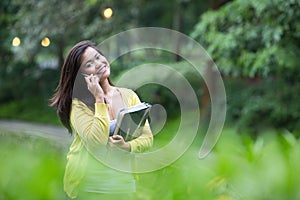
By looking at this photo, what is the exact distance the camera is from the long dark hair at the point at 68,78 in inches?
69.2

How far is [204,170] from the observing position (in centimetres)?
162

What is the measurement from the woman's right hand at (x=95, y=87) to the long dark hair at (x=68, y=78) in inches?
3.2

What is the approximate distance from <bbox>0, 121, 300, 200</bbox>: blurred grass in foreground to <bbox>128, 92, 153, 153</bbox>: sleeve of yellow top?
0.09m

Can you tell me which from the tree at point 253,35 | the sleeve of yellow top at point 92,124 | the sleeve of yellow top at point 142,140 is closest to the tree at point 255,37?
the tree at point 253,35

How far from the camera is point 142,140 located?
1.74 meters

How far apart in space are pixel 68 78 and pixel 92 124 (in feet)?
0.65

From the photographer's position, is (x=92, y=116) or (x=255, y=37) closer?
(x=92, y=116)

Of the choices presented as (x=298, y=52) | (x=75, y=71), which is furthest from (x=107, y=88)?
(x=298, y=52)

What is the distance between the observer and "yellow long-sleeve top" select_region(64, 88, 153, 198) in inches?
65.1

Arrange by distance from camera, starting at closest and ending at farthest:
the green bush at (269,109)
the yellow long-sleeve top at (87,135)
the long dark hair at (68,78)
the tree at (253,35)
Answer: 1. the yellow long-sleeve top at (87,135)
2. the long dark hair at (68,78)
3. the tree at (253,35)
4. the green bush at (269,109)

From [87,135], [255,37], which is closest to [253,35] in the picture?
[255,37]

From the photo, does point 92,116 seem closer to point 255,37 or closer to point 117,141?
point 117,141

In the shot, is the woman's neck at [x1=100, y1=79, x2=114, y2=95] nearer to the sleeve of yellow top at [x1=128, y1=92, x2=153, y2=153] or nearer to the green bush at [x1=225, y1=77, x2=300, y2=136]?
the sleeve of yellow top at [x1=128, y1=92, x2=153, y2=153]

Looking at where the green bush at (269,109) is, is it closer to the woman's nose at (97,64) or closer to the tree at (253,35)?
the tree at (253,35)
